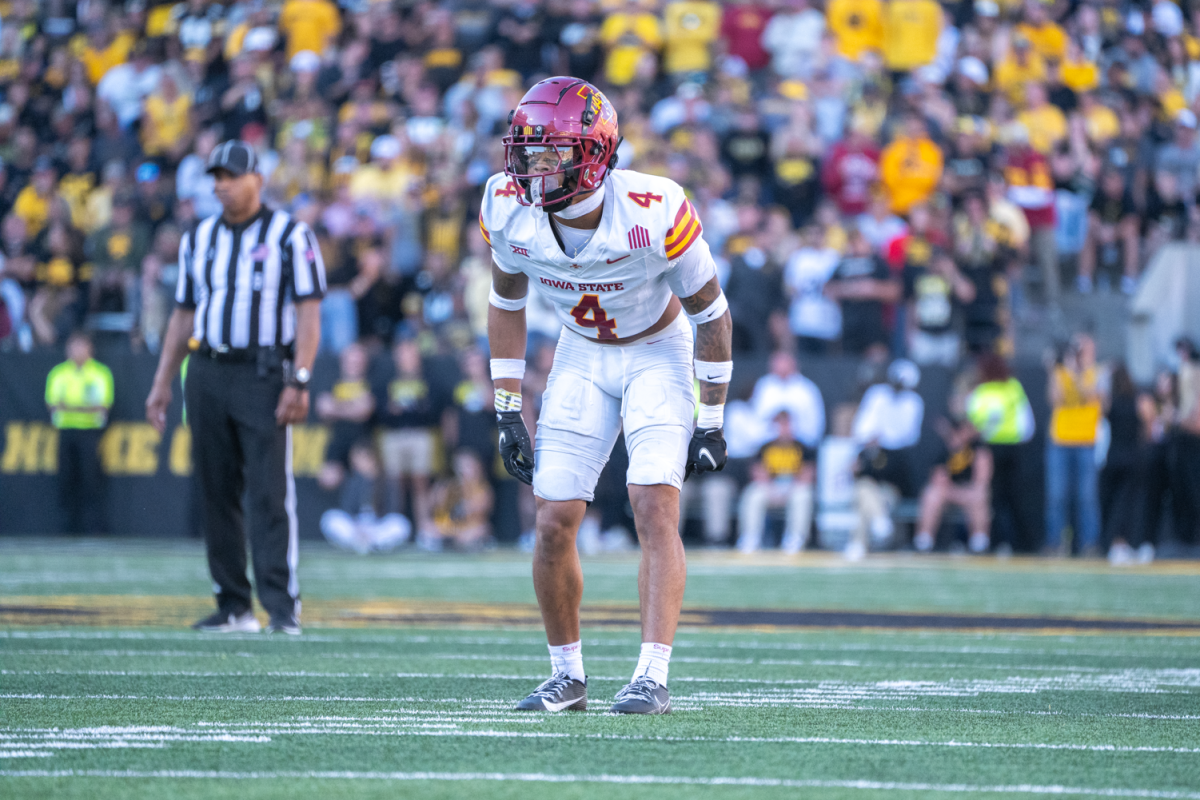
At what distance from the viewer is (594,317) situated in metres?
5.13

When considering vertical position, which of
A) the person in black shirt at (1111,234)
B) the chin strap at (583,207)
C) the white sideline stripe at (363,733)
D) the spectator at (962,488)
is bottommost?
the white sideline stripe at (363,733)

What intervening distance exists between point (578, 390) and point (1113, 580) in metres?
7.72

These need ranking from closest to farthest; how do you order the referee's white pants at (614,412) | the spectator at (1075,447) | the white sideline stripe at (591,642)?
the referee's white pants at (614,412)
the white sideline stripe at (591,642)
the spectator at (1075,447)

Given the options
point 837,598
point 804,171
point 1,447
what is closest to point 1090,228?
point 804,171

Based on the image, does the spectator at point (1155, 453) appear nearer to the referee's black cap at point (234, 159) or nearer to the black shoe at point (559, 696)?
the referee's black cap at point (234, 159)

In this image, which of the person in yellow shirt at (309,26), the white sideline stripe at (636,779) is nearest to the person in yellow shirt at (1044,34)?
the person in yellow shirt at (309,26)

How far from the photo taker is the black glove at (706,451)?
505cm

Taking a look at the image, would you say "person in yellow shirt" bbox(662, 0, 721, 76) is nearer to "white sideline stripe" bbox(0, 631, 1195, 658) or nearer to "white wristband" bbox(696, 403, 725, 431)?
"white sideline stripe" bbox(0, 631, 1195, 658)

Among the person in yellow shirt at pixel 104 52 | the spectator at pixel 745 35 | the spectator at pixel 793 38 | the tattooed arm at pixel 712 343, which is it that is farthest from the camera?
the person in yellow shirt at pixel 104 52

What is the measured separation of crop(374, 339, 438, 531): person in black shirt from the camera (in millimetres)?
14992

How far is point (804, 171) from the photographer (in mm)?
16000

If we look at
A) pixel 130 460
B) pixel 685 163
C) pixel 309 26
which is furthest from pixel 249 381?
pixel 309 26

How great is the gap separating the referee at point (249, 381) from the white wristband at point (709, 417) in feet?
9.25

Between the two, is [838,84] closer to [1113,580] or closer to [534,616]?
[1113,580]
